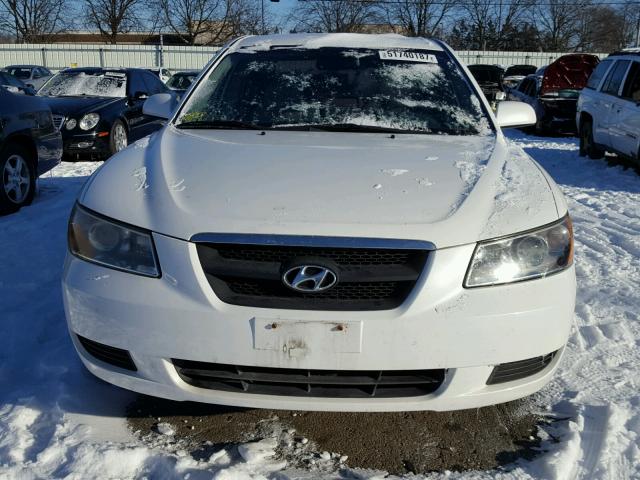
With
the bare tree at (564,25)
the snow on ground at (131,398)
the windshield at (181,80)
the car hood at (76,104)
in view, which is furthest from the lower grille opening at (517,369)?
the bare tree at (564,25)

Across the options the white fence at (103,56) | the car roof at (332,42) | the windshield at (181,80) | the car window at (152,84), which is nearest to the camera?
the car roof at (332,42)

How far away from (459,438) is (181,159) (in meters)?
1.62

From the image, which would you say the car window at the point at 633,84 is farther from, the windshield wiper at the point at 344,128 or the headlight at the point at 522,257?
the headlight at the point at 522,257

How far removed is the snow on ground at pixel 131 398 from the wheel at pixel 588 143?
18.7ft

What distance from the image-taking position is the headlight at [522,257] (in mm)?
2105

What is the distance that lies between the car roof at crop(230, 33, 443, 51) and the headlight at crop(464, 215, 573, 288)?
1916 mm

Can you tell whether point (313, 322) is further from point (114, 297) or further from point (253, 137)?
point (253, 137)

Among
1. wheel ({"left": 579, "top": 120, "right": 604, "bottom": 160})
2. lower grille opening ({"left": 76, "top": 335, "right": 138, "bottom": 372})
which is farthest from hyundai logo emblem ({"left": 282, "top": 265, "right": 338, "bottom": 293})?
wheel ({"left": 579, "top": 120, "right": 604, "bottom": 160})

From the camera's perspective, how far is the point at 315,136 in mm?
3037

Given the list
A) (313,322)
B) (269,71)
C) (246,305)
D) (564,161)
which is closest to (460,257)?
(313,322)

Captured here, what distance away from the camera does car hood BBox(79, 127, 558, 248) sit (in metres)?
2.11

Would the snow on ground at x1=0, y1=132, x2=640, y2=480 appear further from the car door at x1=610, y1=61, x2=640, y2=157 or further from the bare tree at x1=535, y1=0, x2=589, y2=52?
the bare tree at x1=535, y1=0, x2=589, y2=52

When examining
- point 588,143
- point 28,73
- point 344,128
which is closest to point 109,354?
point 344,128

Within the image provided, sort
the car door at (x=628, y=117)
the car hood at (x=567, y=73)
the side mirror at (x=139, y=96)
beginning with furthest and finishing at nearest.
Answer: the car hood at (x=567, y=73), the side mirror at (x=139, y=96), the car door at (x=628, y=117)
